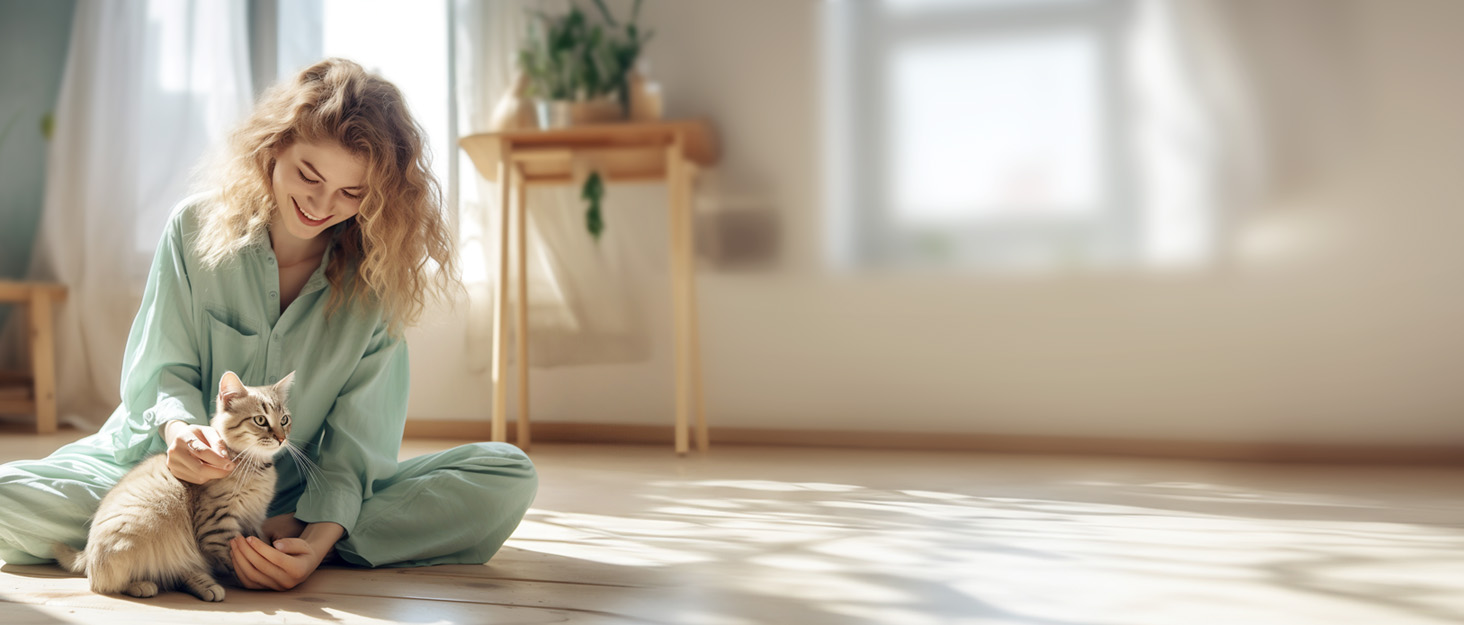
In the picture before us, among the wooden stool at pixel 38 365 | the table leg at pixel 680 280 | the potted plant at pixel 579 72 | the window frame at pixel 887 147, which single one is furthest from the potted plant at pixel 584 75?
the wooden stool at pixel 38 365

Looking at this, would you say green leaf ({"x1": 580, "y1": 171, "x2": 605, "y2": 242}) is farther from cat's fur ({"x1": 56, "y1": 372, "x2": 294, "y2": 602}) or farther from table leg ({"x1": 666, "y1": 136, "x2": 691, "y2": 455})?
cat's fur ({"x1": 56, "y1": 372, "x2": 294, "y2": 602})

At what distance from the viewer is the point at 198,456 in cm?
99

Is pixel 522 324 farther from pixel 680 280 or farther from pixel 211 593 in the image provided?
pixel 211 593

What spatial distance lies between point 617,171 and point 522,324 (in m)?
0.49

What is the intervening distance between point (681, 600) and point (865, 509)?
67 centimetres

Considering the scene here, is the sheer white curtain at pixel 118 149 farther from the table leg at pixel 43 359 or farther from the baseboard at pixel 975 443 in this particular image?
the baseboard at pixel 975 443

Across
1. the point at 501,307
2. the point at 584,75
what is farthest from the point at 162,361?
the point at 584,75

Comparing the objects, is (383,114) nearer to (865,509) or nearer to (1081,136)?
(865,509)

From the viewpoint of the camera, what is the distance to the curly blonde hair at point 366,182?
1.16m

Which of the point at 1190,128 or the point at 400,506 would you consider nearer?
the point at 400,506

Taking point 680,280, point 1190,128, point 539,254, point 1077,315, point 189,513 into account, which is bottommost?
point 189,513

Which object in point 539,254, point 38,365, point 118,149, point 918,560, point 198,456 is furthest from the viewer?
point 118,149

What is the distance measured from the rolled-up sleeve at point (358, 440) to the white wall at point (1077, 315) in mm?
1486

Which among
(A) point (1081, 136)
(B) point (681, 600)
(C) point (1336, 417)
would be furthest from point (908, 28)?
(B) point (681, 600)
